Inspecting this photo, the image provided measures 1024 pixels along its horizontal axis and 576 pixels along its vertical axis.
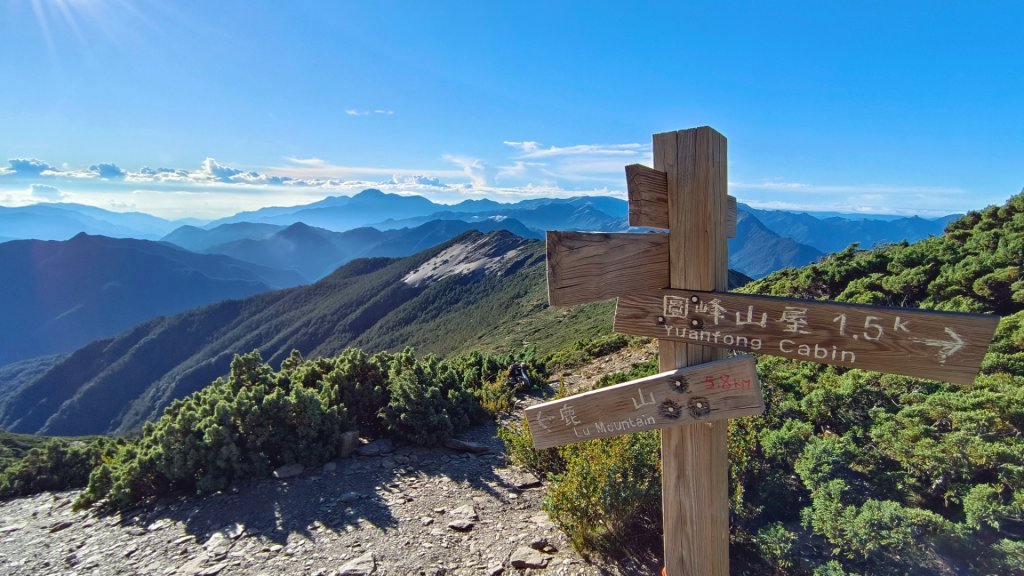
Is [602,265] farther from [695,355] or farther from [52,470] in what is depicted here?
[52,470]

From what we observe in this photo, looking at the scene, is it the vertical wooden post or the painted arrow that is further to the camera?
the vertical wooden post

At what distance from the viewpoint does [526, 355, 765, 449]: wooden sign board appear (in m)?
2.36

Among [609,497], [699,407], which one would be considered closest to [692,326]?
[699,407]

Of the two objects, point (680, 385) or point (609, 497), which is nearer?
point (680, 385)

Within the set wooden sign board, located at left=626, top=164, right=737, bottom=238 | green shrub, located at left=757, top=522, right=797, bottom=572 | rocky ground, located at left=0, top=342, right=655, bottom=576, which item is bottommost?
rocky ground, located at left=0, top=342, right=655, bottom=576

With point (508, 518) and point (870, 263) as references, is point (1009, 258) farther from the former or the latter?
point (508, 518)

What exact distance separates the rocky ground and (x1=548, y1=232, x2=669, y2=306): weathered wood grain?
2.65m

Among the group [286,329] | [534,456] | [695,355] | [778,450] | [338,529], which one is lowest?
[286,329]

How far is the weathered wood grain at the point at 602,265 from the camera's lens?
2.36 metres

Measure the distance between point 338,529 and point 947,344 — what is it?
16.4 ft

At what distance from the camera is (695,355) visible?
247cm

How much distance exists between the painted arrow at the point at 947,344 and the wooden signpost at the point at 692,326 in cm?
7

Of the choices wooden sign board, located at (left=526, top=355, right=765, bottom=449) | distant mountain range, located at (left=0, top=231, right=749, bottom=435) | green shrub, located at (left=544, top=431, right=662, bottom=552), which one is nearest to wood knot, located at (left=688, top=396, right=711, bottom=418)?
wooden sign board, located at (left=526, top=355, right=765, bottom=449)

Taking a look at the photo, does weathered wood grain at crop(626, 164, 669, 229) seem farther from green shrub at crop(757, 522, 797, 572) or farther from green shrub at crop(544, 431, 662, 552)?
green shrub at crop(757, 522, 797, 572)
